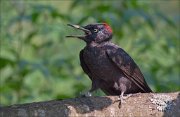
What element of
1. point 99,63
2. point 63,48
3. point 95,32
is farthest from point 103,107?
point 63,48

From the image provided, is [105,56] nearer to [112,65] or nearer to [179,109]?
[112,65]

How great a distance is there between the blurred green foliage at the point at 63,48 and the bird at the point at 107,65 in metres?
0.52

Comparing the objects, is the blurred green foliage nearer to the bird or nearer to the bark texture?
the bird

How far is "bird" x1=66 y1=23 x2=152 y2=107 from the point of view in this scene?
426 cm

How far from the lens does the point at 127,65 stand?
14.1 feet

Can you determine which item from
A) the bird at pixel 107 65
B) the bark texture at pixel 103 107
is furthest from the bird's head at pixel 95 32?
the bark texture at pixel 103 107

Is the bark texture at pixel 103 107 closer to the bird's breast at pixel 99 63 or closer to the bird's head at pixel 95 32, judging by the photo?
the bird's breast at pixel 99 63

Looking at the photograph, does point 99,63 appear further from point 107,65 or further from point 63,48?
point 63,48

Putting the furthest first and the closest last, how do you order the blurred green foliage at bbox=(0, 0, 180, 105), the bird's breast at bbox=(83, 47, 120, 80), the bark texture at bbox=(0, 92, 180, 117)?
the blurred green foliage at bbox=(0, 0, 180, 105), the bird's breast at bbox=(83, 47, 120, 80), the bark texture at bbox=(0, 92, 180, 117)

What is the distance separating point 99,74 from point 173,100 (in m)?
0.73

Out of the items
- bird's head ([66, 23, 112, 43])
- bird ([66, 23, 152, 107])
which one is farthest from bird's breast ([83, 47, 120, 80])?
bird's head ([66, 23, 112, 43])

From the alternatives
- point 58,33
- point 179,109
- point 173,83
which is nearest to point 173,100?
point 179,109

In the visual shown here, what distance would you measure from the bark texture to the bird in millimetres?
518

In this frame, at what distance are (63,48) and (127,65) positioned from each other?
7.39 ft
